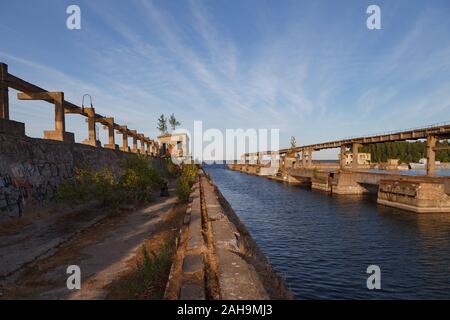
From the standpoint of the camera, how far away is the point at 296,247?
16.9 meters

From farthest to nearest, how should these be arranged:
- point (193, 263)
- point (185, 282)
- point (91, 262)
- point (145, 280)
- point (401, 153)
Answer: point (401, 153)
point (91, 262)
point (193, 263)
point (145, 280)
point (185, 282)

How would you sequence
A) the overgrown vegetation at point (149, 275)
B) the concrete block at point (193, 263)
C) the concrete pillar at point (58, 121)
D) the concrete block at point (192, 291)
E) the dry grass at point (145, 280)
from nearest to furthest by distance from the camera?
the concrete block at point (192, 291)
the dry grass at point (145, 280)
the overgrown vegetation at point (149, 275)
the concrete block at point (193, 263)
the concrete pillar at point (58, 121)

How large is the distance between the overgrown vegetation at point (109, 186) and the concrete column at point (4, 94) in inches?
153

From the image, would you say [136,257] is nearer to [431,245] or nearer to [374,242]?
[374,242]

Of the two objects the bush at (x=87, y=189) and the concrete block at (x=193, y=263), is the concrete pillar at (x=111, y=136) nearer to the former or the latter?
the bush at (x=87, y=189)

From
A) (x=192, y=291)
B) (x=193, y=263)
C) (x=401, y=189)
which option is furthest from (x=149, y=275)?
(x=401, y=189)

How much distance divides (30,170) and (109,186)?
141 inches

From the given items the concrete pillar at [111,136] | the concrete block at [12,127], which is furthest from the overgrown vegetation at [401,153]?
the concrete block at [12,127]

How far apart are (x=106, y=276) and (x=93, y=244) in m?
2.94

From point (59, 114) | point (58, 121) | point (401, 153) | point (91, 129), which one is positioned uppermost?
point (401, 153)

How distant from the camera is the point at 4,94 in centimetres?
1299

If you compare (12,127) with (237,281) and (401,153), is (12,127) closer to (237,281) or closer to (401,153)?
(237,281)

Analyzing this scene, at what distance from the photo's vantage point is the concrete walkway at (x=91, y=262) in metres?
5.92
